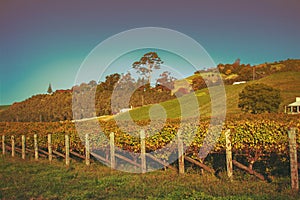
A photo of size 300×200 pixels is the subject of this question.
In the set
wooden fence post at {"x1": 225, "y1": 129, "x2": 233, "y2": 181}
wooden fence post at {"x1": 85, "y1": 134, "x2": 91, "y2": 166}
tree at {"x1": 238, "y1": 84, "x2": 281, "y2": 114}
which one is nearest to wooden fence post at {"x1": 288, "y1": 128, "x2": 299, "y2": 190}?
wooden fence post at {"x1": 225, "y1": 129, "x2": 233, "y2": 181}

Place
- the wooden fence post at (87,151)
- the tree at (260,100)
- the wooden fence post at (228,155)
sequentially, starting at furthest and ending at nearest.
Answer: the tree at (260,100), the wooden fence post at (87,151), the wooden fence post at (228,155)

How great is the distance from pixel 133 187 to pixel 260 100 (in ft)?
179

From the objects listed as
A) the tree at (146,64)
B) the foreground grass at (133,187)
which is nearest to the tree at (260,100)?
the tree at (146,64)

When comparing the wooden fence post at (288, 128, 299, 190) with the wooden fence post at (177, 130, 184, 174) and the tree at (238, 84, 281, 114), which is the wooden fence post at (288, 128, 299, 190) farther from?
the tree at (238, 84, 281, 114)

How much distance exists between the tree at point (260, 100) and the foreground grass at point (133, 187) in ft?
165

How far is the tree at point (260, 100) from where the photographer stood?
58344 mm

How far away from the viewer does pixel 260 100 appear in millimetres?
60094

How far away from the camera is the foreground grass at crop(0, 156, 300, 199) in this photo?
320 inches

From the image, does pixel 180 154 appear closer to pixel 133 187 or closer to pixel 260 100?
pixel 133 187

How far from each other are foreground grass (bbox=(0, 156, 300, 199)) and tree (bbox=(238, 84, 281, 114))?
50303 mm

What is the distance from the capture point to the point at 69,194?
8984 mm

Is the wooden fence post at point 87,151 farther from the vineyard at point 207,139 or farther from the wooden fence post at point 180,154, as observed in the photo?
the wooden fence post at point 180,154

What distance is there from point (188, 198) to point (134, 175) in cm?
405

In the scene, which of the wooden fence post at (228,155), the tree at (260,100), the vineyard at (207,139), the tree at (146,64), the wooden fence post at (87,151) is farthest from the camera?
the tree at (260,100)
